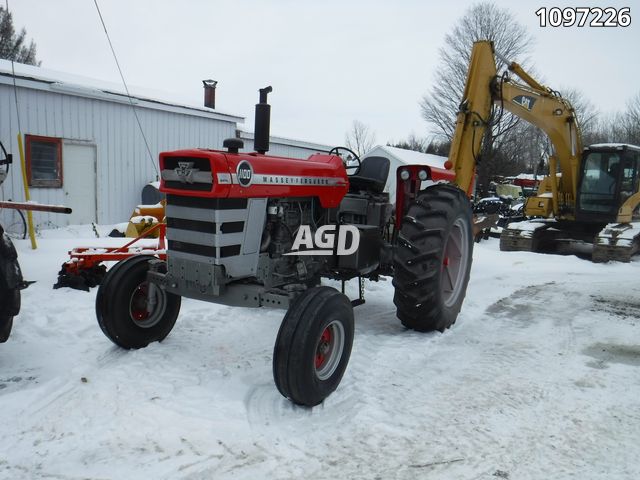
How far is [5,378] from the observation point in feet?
11.1

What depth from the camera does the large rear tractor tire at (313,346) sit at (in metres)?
2.97

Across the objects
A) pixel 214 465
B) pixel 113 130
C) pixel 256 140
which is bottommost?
pixel 214 465

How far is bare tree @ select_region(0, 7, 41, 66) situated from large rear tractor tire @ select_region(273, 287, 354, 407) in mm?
33377

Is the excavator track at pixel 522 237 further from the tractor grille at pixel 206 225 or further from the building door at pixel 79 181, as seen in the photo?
the building door at pixel 79 181

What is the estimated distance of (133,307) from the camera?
4.00 m

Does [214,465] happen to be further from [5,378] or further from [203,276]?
[5,378]

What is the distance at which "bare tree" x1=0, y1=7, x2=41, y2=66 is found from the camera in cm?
3044

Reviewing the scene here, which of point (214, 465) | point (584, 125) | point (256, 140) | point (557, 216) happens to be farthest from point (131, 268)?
point (584, 125)

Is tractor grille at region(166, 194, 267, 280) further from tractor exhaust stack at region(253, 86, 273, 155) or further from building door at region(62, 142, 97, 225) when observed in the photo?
building door at region(62, 142, 97, 225)

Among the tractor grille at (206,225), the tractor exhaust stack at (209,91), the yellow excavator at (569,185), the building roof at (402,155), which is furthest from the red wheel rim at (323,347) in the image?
the building roof at (402,155)

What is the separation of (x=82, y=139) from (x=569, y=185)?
34.0 feet

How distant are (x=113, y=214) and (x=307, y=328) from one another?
10.4m

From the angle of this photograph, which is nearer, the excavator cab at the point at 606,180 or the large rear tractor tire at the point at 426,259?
the large rear tractor tire at the point at 426,259

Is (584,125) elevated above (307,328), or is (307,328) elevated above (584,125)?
(584,125)
